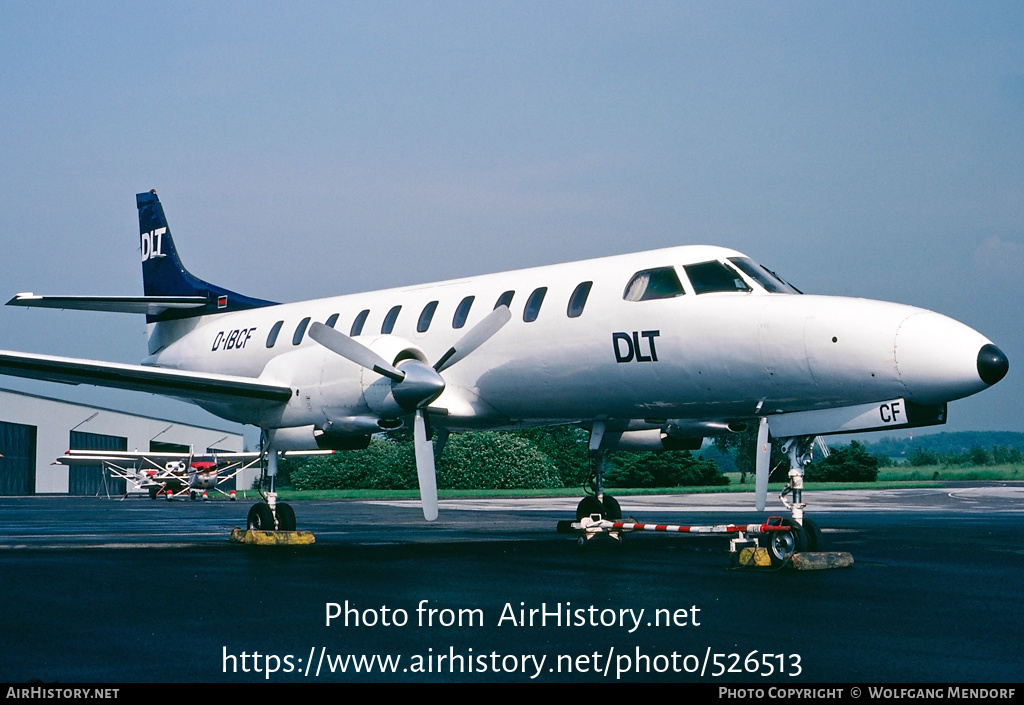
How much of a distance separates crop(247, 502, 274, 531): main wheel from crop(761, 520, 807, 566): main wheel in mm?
8708

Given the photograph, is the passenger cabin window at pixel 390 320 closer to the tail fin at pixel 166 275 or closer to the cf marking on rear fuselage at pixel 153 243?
the tail fin at pixel 166 275

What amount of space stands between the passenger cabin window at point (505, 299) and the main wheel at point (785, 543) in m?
5.77

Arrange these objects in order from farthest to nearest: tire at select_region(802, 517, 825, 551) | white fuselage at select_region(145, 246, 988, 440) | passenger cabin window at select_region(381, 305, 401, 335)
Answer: passenger cabin window at select_region(381, 305, 401, 335)
tire at select_region(802, 517, 825, 551)
white fuselage at select_region(145, 246, 988, 440)

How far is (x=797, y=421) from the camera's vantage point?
13055 millimetres

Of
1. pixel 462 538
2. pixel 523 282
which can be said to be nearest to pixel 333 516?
pixel 462 538

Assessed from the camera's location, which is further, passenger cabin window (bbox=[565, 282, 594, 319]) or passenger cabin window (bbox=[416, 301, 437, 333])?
passenger cabin window (bbox=[416, 301, 437, 333])

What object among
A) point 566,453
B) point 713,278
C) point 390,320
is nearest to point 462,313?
point 390,320

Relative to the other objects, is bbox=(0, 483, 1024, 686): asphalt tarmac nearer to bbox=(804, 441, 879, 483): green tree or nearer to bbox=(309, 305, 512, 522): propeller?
bbox=(309, 305, 512, 522): propeller

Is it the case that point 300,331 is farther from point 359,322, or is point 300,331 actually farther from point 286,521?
point 286,521

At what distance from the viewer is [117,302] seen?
71.8 ft

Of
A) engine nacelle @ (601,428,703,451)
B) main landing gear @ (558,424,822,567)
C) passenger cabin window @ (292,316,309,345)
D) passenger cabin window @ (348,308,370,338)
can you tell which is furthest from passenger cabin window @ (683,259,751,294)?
passenger cabin window @ (292,316,309,345)

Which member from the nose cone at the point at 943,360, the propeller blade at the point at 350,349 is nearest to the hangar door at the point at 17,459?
the propeller blade at the point at 350,349

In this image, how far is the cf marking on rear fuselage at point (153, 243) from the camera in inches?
951

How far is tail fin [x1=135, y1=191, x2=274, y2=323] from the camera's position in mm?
22875
